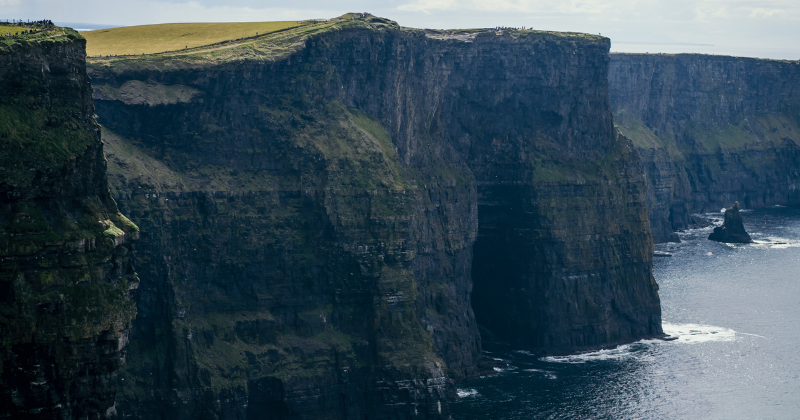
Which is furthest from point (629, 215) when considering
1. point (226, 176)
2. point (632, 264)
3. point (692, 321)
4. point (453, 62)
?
point (226, 176)

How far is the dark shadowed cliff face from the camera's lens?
459 ft

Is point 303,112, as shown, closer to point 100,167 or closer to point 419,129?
point 419,129

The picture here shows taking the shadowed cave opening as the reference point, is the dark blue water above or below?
below

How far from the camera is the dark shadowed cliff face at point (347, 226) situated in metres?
140

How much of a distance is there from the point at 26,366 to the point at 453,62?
99240 mm

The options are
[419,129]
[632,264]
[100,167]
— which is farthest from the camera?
[632,264]

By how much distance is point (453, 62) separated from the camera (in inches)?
7269

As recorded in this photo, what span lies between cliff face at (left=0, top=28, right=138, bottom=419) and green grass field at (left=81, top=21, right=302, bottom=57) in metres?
49.9

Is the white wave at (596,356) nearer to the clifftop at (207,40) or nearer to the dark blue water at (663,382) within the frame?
the dark blue water at (663,382)

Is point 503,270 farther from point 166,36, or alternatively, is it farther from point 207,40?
point 166,36

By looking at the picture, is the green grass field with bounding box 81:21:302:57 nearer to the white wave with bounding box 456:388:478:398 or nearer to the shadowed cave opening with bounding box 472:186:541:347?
the shadowed cave opening with bounding box 472:186:541:347

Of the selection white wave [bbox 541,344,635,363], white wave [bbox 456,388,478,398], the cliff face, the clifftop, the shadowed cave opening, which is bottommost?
white wave [bbox 456,388,478,398]

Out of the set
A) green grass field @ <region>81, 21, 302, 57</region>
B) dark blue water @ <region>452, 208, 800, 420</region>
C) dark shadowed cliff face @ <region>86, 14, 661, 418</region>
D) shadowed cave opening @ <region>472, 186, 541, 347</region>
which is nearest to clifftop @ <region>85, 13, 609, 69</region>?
green grass field @ <region>81, 21, 302, 57</region>

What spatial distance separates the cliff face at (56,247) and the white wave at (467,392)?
60281 mm
